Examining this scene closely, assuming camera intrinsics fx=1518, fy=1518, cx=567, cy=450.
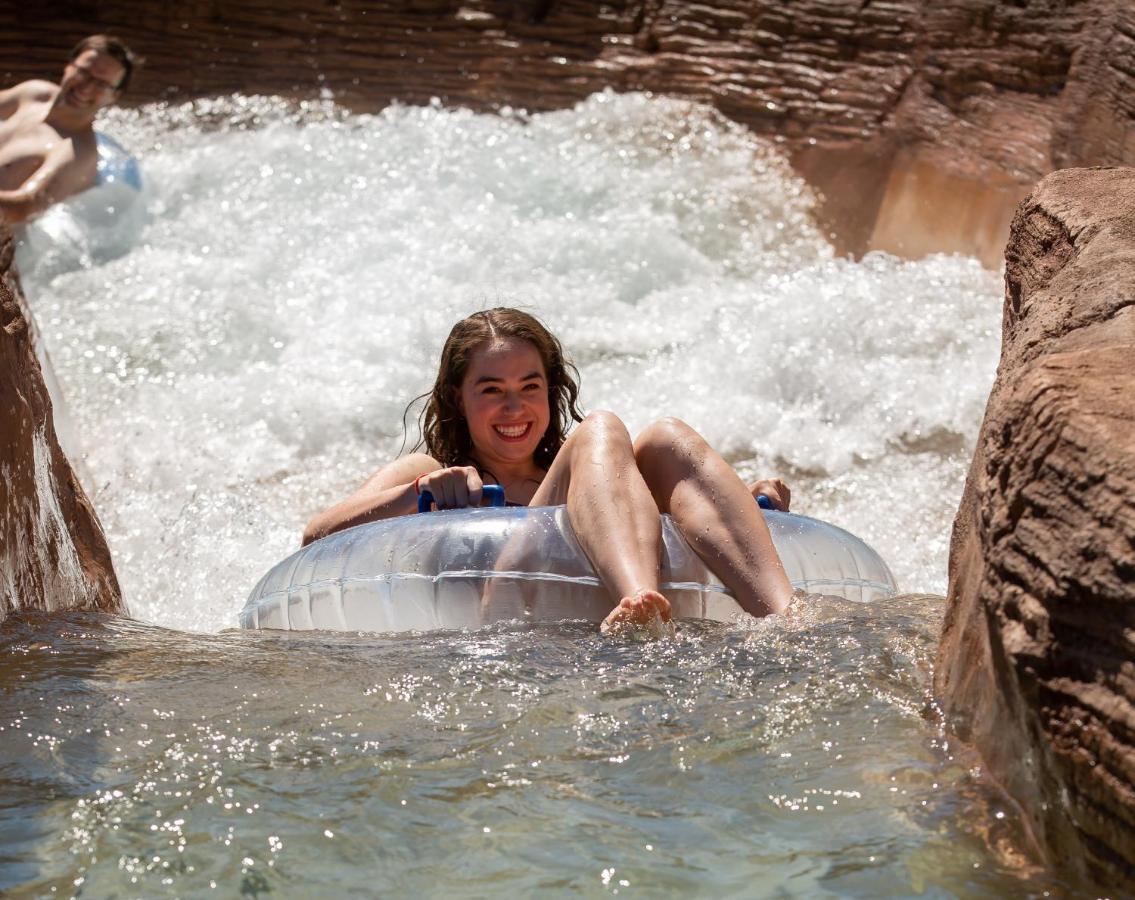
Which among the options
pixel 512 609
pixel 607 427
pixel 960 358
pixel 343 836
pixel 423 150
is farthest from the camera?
pixel 423 150

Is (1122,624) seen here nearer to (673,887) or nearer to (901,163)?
(673,887)

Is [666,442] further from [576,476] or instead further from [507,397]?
[507,397]

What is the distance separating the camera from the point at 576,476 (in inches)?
127

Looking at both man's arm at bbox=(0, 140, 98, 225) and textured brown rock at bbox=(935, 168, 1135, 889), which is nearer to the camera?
textured brown rock at bbox=(935, 168, 1135, 889)

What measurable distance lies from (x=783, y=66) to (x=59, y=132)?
146 inches

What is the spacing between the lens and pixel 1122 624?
174cm

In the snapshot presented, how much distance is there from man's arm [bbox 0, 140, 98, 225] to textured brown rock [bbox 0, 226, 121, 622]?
12.7 ft

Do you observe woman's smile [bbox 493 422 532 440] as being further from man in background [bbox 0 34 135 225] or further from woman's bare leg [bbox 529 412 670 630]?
man in background [bbox 0 34 135 225]

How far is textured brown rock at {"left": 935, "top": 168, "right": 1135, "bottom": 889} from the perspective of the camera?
1.75 m

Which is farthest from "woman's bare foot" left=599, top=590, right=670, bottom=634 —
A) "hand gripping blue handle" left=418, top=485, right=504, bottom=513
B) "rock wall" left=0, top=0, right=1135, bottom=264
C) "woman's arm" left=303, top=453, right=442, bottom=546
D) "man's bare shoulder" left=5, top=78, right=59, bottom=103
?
"man's bare shoulder" left=5, top=78, right=59, bottom=103

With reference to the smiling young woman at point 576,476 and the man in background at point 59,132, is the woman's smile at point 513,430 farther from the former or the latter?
the man in background at point 59,132

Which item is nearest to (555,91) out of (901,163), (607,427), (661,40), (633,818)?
(661,40)

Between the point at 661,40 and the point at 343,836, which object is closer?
the point at 343,836

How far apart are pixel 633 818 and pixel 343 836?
383 mm
